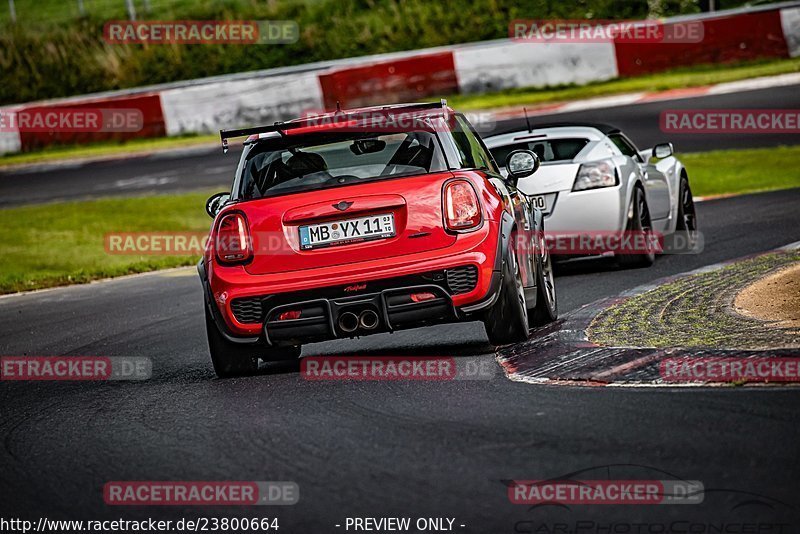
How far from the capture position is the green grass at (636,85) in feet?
86.9

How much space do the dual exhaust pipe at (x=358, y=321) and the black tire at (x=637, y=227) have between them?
4.89 metres

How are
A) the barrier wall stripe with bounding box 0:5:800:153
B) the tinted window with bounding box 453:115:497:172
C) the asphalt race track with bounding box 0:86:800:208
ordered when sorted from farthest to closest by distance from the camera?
the barrier wall stripe with bounding box 0:5:800:153, the asphalt race track with bounding box 0:86:800:208, the tinted window with bounding box 453:115:497:172

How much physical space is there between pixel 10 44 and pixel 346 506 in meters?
35.7

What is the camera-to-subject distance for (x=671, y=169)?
13742mm

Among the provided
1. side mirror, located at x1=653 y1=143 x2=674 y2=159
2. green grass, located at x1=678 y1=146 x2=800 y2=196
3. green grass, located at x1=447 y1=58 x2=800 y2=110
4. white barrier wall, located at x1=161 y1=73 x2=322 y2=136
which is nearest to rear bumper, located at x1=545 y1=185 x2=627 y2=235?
side mirror, located at x1=653 y1=143 x2=674 y2=159

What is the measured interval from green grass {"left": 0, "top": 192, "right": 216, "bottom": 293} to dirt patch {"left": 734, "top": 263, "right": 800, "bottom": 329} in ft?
28.9

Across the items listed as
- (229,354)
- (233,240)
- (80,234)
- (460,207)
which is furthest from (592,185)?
(80,234)

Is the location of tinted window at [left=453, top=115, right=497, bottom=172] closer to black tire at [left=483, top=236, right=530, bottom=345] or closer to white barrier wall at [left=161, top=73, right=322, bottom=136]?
black tire at [left=483, top=236, right=530, bottom=345]

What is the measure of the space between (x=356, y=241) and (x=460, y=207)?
596 millimetres

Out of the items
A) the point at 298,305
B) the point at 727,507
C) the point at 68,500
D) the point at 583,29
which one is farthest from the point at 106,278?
the point at 583,29

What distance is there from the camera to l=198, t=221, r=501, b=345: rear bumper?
7691 mm

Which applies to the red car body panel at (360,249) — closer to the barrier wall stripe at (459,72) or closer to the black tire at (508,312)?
the black tire at (508,312)

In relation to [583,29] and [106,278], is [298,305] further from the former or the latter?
[583,29]

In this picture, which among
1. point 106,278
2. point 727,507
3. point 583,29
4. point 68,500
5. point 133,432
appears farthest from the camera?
point 583,29
